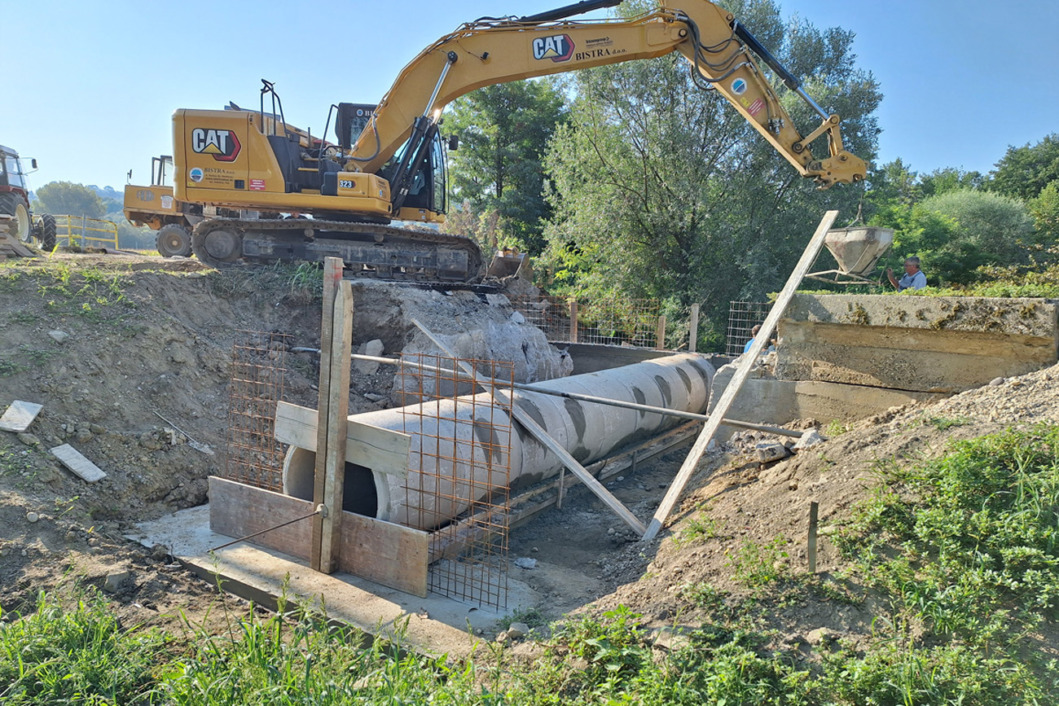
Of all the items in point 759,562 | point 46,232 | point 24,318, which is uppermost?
point 46,232

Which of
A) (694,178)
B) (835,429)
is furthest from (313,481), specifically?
(694,178)

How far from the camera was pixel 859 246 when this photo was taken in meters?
4.88

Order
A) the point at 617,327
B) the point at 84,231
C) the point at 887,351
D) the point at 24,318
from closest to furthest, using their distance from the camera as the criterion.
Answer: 1. the point at 887,351
2. the point at 24,318
3. the point at 617,327
4. the point at 84,231

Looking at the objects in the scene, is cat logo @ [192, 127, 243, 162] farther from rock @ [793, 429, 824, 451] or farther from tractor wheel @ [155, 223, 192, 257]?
rock @ [793, 429, 824, 451]

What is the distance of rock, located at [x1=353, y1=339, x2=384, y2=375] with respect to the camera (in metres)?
8.69

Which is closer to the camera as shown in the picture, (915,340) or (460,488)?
(915,340)

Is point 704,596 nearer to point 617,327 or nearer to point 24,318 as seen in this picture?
point 24,318

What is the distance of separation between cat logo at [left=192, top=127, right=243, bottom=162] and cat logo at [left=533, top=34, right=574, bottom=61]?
4838 mm

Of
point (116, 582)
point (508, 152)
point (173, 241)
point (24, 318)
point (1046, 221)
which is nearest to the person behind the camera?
point (116, 582)

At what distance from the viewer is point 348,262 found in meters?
10.4

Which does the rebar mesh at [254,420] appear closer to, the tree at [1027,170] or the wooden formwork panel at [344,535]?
the wooden formwork panel at [344,535]

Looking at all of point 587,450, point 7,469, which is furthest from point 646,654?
point 7,469

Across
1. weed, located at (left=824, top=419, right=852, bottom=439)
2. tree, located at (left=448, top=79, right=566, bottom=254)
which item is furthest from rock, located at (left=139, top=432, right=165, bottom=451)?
tree, located at (left=448, top=79, right=566, bottom=254)

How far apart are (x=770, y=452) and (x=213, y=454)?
5.19m
